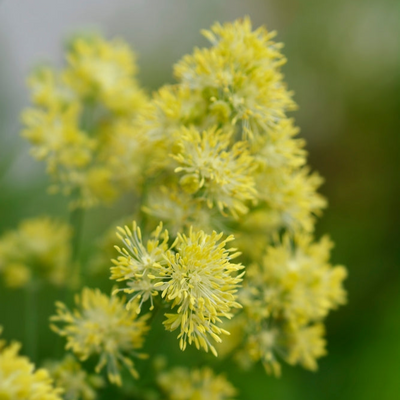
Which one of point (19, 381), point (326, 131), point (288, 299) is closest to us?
point (19, 381)

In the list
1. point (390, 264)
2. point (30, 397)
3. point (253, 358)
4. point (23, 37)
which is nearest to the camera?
point (30, 397)

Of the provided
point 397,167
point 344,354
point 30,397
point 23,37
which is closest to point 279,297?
point 30,397

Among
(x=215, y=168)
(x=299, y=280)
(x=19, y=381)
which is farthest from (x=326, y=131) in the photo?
(x=19, y=381)

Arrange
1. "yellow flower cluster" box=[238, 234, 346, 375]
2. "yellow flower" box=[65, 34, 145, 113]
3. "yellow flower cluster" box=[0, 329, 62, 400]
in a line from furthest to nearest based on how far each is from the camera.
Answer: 1. "yellow flower" box=[65, 34, 145, 113]
2. "yellow flower cluster" box=[238, 234, 346, 375]
3. "yellow flower cluster" box=[0, 329, 62, 400]

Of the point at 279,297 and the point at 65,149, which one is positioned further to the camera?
the point at 65,149

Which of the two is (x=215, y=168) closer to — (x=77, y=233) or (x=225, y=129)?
(x=225, y=129)

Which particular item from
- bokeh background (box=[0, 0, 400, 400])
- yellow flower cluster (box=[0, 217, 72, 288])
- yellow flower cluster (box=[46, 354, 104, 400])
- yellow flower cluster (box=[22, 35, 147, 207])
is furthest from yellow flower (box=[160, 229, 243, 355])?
bokeh background (box=[0, 0, 400, 400])

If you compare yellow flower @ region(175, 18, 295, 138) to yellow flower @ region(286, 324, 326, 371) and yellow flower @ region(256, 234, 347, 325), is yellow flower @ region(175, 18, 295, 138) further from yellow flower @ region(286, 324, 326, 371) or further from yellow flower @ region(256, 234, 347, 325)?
yellow flower @ region(286, 324, 326, 371)

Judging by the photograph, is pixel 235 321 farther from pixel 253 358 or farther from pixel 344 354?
pixel 344 354
